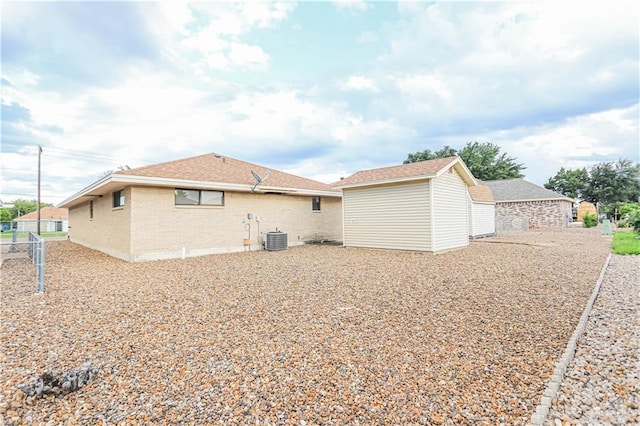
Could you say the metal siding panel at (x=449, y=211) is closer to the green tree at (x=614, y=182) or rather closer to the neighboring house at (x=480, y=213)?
the neighboring house at (x=480, y=213)

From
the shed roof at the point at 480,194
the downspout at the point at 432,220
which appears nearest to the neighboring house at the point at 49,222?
the downspout at the point at 432,220

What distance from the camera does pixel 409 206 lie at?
1100 cm

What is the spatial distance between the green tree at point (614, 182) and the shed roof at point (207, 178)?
41.4 metres

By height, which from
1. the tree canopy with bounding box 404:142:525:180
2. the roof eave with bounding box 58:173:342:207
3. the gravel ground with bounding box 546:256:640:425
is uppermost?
the tree canopy with bounding box 404:142:525:180

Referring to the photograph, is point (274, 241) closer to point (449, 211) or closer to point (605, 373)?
point (449, 211)

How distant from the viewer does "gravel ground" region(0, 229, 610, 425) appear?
226 cm

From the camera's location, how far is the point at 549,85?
1069 cm

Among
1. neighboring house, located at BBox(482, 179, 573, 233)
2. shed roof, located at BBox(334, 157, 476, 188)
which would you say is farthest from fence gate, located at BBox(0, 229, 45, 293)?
neighboring house, located at BBox(482, 179, 573, 233)

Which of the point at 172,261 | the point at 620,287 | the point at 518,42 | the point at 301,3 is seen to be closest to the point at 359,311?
the point at 620,287

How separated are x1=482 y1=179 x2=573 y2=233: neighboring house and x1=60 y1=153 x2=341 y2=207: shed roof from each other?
19730mm

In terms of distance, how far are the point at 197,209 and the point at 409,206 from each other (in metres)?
7.99

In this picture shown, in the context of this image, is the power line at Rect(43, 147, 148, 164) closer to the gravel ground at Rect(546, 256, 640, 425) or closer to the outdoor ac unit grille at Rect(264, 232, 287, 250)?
the outdoor ac unit grille at Rect(264, 232, 287, 250)

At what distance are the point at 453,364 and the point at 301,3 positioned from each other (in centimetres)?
1123

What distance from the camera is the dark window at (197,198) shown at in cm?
1037
